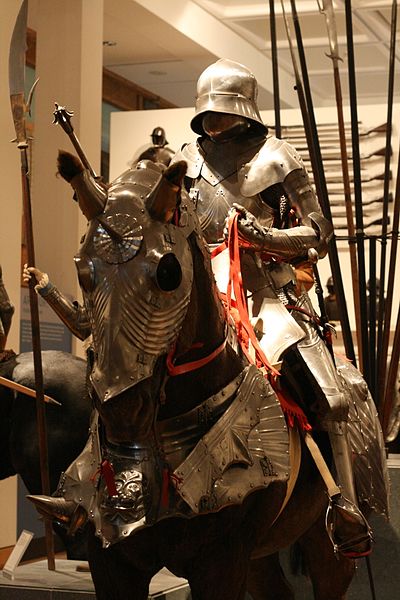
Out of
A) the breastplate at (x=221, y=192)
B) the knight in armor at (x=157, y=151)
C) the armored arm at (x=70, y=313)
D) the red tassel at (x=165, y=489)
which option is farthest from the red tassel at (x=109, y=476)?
the knight in armor at (x=157, y=151)

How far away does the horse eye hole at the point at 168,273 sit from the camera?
9.17ft

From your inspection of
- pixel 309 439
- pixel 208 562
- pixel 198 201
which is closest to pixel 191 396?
pixel 208 562

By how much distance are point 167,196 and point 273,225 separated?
1.38 m

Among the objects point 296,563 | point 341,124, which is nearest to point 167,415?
point 296,563

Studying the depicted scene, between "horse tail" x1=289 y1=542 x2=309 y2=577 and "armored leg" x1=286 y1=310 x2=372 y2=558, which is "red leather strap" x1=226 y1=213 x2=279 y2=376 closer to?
"armored leg" x1=286 y1=310 x2=372 y2=558

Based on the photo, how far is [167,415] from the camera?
3.08 m

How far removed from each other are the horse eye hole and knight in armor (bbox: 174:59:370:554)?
0.84 metres

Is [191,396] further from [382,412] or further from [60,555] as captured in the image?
[60,555]

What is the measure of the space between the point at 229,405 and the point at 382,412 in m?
2.97

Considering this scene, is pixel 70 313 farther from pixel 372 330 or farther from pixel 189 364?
pixel 372 330

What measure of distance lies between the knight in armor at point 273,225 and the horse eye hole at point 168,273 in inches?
33.1

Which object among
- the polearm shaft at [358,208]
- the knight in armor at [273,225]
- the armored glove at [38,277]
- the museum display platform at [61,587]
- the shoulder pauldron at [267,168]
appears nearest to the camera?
the armored glove at [38,277]

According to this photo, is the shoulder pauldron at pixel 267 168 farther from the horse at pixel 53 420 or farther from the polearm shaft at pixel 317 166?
the horse at pixel 53 420

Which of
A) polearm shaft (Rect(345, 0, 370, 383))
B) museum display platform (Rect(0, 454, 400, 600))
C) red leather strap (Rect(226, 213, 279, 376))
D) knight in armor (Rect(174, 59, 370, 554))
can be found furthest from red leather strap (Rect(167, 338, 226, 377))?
polearm shaft (Rect(345, 0, 370, 383))
